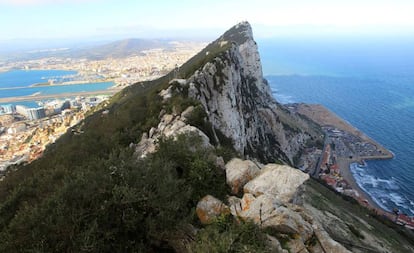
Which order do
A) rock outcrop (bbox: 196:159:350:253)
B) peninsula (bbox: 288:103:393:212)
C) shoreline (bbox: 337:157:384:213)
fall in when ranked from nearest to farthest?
rock outcrop (bbox: 196:159:350:253) < shoreline (bbox: 337:157:384:213) < peninsula (bbox: 288:103:393:212)

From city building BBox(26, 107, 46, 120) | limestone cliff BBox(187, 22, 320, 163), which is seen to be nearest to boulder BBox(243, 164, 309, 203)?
limestone cliff BBox(187, 22, 320, 163)

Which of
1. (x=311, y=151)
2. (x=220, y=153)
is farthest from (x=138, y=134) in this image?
(x=311, y=151)

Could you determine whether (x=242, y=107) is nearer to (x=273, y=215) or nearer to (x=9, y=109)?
(x=273, y=215)

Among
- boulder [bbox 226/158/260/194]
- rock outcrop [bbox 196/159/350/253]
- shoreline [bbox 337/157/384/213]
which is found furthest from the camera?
shoreline [bbox 337/157/384/213]

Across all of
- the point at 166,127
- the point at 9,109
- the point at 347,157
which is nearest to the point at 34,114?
the point at 9,109

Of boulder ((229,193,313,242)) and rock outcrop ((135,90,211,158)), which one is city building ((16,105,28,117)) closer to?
rock outcrop ((135,90,211,158))

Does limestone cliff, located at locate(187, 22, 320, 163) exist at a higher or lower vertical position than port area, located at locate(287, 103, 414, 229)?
higher
